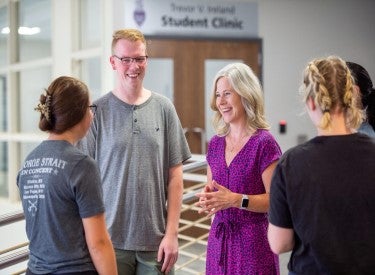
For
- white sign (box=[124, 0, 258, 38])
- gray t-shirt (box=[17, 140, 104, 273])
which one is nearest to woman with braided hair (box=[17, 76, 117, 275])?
gray t-shirt (box=[17, 140, 104, 273])

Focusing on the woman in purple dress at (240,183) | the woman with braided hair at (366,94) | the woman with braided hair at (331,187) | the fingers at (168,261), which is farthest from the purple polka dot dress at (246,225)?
the woman with braided hair at (331,187)

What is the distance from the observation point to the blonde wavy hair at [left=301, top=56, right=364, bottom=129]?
3.42 ft

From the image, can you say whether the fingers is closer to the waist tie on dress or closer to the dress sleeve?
the waist tie on dress

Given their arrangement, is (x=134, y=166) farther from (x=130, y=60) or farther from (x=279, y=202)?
(x=279, y=202)

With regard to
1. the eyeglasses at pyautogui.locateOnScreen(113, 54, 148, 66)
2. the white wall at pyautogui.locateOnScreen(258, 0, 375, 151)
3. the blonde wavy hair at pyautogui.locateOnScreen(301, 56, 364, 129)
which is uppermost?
the white wall at pyautogui.locateOnScreen(258, 0, 375, 151)

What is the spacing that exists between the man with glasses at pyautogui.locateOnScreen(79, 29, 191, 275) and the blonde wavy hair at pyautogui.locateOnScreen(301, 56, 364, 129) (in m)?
0.67

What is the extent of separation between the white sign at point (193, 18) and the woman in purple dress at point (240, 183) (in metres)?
2.77

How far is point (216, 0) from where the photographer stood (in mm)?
4418

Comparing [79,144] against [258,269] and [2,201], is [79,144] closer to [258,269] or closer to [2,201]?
[258,269]

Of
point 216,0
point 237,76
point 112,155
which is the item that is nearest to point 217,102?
point 237,76

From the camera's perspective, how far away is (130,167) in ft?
5.06

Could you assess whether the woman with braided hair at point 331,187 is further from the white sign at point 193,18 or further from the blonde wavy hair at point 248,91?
the white sign at point 193,18

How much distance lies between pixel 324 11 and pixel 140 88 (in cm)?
370

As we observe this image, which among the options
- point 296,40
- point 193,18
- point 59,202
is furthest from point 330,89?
point 296,40
